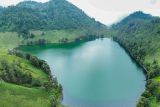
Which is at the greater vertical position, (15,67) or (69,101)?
(15,67)

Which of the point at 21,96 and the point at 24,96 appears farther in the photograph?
the point at 24,96

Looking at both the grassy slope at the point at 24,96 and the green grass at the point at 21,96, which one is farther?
the grassy slope at the point at 24,96

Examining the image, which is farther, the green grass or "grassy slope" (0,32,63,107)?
"grassy slope" (0,32,63,107)

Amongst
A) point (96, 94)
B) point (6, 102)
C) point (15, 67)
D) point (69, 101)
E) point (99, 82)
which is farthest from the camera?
point (99, 82)

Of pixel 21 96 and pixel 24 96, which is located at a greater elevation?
pixel 21 96

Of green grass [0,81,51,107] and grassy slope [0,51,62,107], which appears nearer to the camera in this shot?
green grass [0,81,51,107]

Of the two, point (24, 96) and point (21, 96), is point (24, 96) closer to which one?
point (24, 96)

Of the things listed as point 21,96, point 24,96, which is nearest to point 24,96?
point 24,96

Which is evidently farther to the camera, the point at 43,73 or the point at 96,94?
the point at 43,73

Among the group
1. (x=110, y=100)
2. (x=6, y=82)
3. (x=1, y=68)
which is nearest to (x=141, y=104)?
(x=110, y=100)

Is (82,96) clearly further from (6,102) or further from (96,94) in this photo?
(6,102)

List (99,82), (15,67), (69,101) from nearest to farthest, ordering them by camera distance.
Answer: (69,101) → (15,67) → (99,82)
